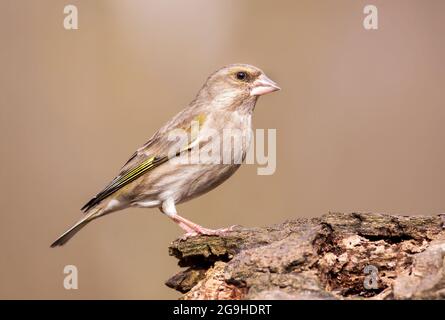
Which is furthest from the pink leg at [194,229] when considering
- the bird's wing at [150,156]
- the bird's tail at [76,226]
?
the bird's tail at [76,226]

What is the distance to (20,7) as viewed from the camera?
8.77m

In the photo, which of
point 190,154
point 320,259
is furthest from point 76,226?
point 320,259

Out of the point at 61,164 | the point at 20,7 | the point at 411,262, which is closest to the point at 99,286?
the point at 61,164

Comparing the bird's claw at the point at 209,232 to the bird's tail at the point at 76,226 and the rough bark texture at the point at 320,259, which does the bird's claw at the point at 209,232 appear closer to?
the rough bark texture at the point at 320,259

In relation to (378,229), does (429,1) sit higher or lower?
higher

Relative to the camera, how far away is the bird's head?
5691 millimetres

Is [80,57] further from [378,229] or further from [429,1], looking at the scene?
[378,229]

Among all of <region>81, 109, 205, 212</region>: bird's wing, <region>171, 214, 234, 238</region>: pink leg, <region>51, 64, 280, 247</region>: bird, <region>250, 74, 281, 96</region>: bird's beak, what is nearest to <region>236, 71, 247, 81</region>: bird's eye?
<region>51, 64, 280, 247</region>: bird

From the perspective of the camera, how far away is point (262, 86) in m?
5.70

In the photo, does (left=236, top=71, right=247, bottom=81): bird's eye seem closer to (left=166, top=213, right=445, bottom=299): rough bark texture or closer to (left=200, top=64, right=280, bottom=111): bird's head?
(left=200, top=64, right=280, bottom=111): bird's head

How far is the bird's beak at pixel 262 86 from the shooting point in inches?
223

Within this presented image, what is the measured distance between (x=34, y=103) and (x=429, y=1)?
544cm

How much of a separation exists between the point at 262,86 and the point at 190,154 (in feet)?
2.97

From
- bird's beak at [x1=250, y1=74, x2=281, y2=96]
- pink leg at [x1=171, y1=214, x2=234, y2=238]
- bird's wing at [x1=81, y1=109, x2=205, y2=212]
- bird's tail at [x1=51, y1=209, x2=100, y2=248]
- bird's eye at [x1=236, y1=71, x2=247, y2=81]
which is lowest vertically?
bird's tail at [x1=51, y1=209, x2=100, y2=248]
